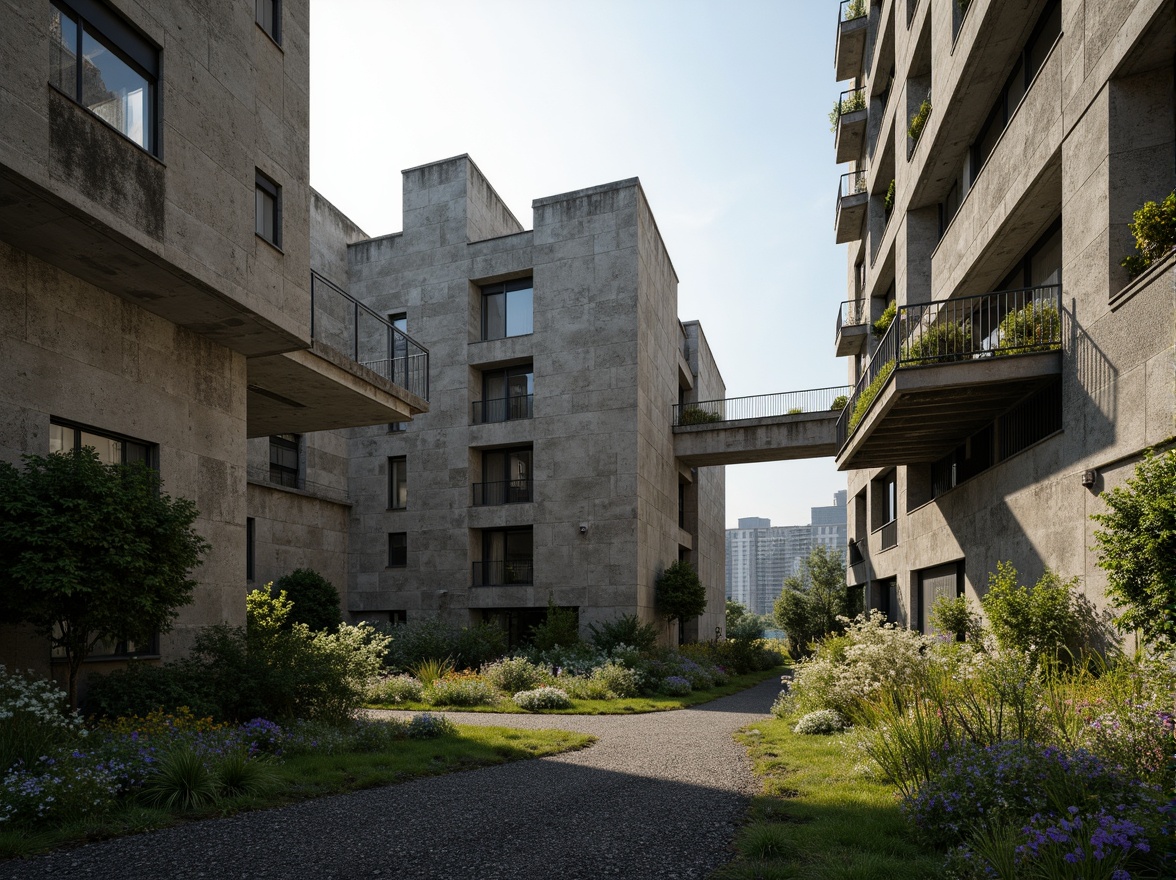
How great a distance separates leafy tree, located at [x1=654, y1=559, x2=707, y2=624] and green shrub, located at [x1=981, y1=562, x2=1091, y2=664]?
1695cm

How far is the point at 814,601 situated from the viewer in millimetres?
37969

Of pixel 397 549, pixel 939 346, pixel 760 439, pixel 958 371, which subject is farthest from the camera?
pixel 760 439

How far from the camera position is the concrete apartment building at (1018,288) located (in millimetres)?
9844

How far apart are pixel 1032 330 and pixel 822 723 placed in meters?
6.97

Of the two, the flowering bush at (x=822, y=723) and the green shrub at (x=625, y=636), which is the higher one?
the flowering bush at (x=822, y=723)

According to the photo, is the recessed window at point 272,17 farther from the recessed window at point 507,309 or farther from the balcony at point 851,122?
the balcony at point 851,122

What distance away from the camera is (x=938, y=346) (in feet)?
43.8

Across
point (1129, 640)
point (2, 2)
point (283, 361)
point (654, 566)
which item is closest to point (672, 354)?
point (654, 566)

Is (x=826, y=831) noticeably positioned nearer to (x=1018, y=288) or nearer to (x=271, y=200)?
(x=1018, y=288)

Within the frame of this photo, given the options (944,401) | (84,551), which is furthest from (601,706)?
(84,551)

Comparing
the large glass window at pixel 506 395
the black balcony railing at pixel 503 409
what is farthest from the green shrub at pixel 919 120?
the black balcony railing at pixel 503 409

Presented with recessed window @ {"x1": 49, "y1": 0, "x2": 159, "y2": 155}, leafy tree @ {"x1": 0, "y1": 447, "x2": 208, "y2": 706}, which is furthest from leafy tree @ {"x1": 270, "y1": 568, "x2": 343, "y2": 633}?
recessed window @ {"x1": 49, "y1": 0, "x2": 159, "y2": 155}

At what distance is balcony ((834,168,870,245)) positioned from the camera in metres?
26.4

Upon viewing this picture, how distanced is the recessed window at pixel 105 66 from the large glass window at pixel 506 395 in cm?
1876
